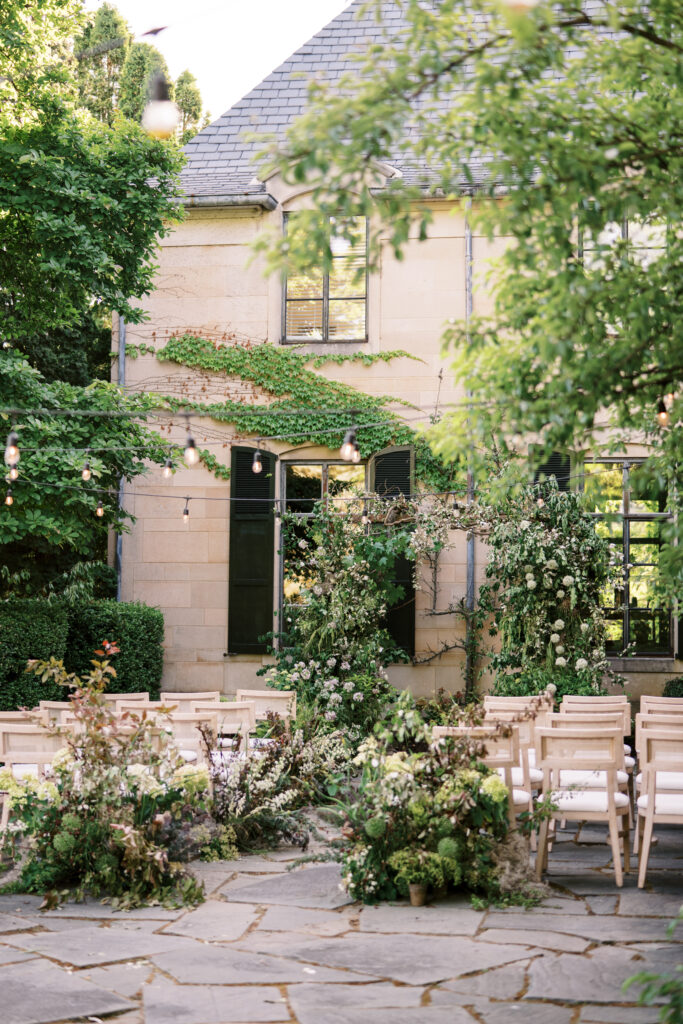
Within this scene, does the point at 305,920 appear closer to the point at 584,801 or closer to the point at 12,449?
the point at 584,801

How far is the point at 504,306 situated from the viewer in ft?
12.8

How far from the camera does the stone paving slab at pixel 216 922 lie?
5.50m

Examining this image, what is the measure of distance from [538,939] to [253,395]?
31.9ft

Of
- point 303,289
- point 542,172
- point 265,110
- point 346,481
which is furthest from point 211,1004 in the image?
point 265,110

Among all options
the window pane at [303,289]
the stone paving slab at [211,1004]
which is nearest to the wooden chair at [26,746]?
the stone paving slab at [211,1004]

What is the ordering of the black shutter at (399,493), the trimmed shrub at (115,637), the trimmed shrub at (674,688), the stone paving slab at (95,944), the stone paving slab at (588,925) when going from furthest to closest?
the black shutter at (399,493), the trimmed shrub at (115,637), the trimmed shrub at (674,688), the stone paving slab at (588,925), the stone paving slab at (95,944)

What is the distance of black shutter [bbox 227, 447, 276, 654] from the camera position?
13.8m

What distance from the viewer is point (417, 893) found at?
19.6ft

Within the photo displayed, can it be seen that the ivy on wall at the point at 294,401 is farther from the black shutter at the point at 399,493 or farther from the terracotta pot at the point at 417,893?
the terracotta pot at the point at 417,893

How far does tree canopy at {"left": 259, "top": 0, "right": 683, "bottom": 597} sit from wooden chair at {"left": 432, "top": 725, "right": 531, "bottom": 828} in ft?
9.98

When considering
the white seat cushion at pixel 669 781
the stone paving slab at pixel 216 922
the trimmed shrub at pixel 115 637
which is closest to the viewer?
the stone paving slab at pixel 216 922

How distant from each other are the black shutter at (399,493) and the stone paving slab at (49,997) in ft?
28.5

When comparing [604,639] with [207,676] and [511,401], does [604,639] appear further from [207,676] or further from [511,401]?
[511,401]

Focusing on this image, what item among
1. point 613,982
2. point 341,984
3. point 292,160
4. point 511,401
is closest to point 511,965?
point 613,982
